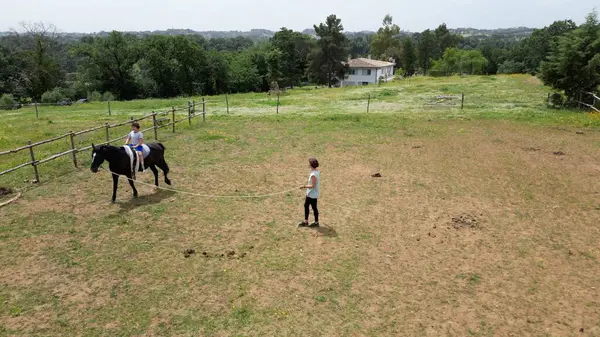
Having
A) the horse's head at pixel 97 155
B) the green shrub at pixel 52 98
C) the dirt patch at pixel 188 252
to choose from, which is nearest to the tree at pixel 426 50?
the green shrub at pixel 52 98

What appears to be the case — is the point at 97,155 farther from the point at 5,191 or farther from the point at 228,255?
the point at 228,255

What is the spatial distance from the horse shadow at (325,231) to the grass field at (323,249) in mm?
46

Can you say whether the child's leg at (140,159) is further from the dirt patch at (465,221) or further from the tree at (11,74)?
the tree at (11,74)

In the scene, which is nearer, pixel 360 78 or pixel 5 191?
pixel 5 191

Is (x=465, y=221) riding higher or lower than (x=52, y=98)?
lower

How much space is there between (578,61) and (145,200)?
2677 centimetres

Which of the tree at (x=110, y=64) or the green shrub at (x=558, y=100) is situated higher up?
the tree at (x=110, y=64)

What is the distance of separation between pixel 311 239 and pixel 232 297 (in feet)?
8.54

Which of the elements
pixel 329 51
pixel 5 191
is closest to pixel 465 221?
pixel 5 191

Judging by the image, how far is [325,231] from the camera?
9133 mm

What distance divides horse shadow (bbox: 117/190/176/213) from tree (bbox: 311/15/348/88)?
58921mm

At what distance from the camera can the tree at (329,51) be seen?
66.8 m

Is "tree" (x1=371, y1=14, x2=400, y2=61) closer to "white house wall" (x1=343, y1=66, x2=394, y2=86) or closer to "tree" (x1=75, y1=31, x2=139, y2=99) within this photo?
"white house wall" (x1=343, y1=66, x2=394, y2=86)

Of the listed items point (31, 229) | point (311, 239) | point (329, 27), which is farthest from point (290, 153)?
point (329, 27)
